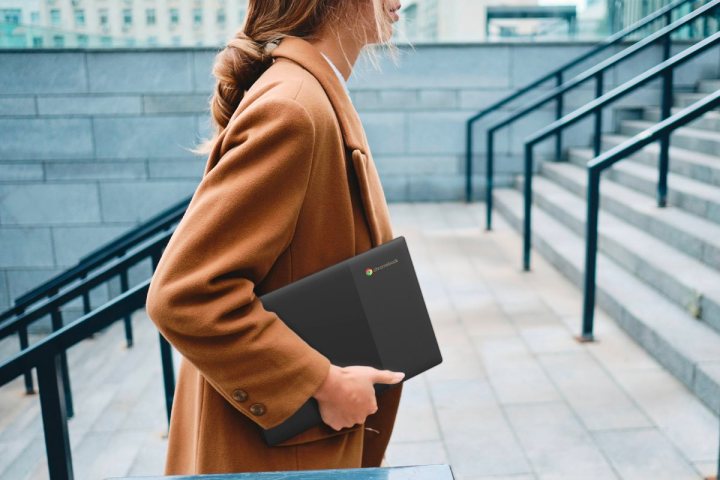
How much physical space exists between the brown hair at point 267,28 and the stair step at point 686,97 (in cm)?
624

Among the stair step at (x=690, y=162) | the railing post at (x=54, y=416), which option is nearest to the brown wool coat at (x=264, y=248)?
the railing post at (x=54, y=416)

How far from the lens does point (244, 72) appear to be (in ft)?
3.97

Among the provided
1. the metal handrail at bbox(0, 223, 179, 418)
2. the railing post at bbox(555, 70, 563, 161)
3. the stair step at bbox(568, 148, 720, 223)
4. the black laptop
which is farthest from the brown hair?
the railing post at bbox(555, 70, 563, 161)

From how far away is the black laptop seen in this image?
112 centimetres

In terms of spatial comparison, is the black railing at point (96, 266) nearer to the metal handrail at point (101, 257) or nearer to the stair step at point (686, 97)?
the metal handrail at point (101, 257)

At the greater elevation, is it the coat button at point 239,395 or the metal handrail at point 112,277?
the coat button at point 239,395

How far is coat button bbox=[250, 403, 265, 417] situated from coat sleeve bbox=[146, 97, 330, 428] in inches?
1.1

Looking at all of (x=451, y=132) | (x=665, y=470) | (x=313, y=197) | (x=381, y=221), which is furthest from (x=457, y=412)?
(x=451, y=132)

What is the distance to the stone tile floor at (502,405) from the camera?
2725 mm

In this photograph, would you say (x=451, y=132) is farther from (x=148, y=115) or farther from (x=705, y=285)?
(x=705, y=285)

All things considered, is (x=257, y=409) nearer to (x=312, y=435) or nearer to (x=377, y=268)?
(x=312, y=435)

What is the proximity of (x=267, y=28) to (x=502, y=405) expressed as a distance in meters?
2.44

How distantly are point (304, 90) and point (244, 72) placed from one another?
0.65 ft

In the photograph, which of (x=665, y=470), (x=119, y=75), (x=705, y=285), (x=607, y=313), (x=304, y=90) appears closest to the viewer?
(x=304, y=90)
